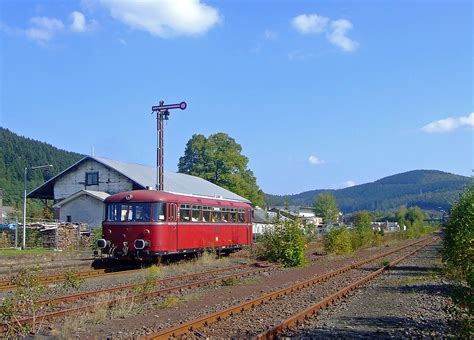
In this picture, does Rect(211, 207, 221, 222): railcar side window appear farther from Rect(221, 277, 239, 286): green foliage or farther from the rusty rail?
the rusty rail

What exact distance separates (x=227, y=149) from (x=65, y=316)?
188 feet

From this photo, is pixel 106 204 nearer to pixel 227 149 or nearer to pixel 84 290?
pixel 84 290

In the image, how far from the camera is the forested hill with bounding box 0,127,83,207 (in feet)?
292

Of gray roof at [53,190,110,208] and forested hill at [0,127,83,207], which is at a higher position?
forested hill at [0,127,83,207]

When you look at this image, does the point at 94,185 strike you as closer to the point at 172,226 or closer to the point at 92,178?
the point at 92,178

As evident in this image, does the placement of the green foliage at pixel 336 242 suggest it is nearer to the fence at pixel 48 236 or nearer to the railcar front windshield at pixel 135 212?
the fence at pixel 48 236

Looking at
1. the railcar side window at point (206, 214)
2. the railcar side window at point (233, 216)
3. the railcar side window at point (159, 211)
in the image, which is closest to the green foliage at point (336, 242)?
A: the railcar side window at point (233, 216)

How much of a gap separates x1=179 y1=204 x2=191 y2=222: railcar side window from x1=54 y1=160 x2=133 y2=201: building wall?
22.9m

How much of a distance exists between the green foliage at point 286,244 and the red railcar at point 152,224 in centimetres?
359

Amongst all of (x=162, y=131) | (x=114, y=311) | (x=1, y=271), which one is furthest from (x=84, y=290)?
(x=162, y=131)

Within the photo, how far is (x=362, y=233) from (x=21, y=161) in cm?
7075

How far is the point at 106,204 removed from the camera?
2219cm

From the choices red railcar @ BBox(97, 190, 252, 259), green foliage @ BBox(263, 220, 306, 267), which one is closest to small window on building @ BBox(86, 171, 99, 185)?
green foliage @ BBox(263, 220, 306, 267)

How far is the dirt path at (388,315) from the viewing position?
31.3 ft
